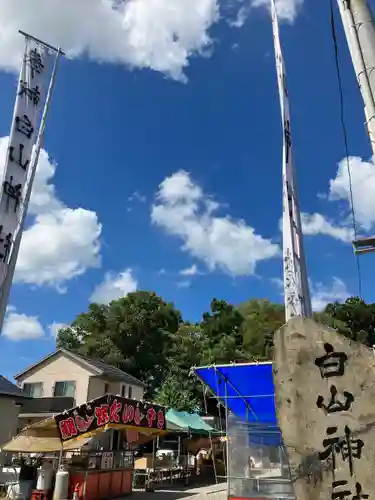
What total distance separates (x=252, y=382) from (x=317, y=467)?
29.2 feet

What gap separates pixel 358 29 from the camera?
5039mm

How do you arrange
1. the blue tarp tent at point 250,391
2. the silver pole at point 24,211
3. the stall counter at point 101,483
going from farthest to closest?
1. the stall counter at point 101,483
2. the blue tarp tent at point 250,391
3. the silver pole at point 24,211

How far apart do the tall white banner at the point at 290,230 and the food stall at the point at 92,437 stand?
7.03 meters

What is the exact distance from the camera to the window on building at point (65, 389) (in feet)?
93.1

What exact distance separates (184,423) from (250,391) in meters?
11.0

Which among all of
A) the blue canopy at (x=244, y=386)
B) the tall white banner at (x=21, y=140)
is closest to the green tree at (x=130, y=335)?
the blue canopy at (x=244, y=386)

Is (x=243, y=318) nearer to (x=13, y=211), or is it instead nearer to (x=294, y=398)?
(x=13, y=211)

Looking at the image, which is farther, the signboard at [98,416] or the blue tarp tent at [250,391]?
the signboard at [98,416]

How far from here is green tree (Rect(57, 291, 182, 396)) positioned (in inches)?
1681

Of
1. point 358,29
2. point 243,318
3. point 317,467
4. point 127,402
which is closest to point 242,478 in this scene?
point 127,402

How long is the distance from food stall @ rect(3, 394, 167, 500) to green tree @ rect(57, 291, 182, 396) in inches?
1003

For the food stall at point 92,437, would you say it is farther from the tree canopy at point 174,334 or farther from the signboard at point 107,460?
the tree canopy at point 174,334

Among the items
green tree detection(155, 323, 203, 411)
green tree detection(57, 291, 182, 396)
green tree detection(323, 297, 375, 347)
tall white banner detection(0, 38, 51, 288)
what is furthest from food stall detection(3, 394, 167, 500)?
green tree detection(323, 297, 375, 347)

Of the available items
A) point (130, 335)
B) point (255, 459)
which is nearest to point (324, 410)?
point (255, 459)
